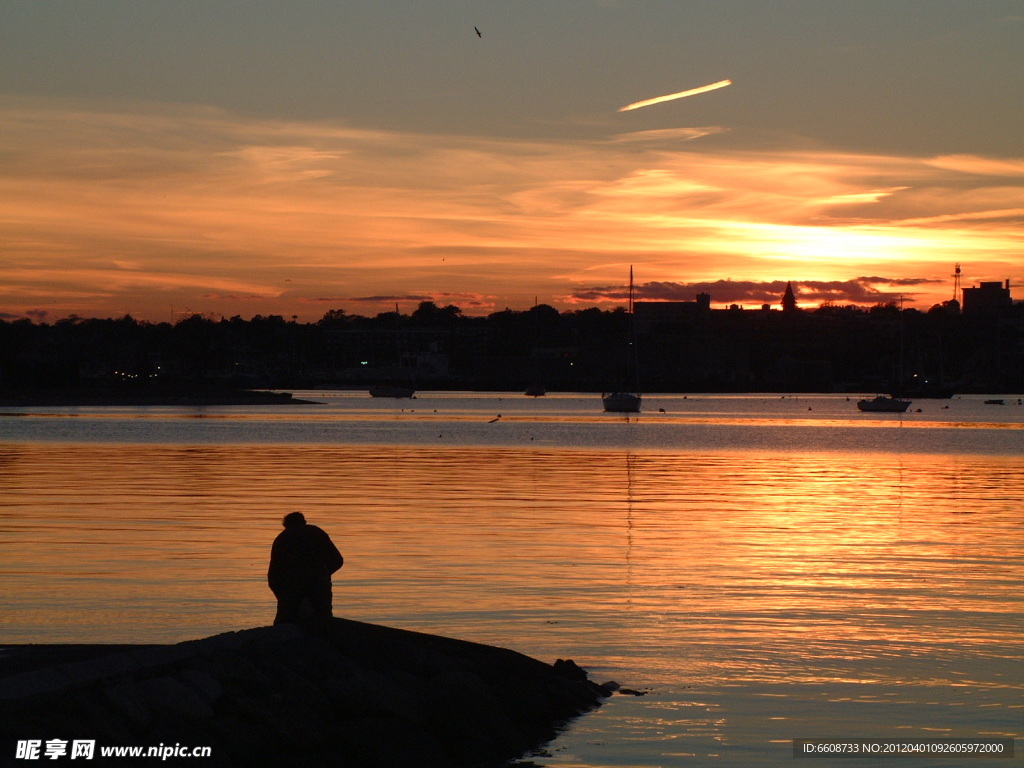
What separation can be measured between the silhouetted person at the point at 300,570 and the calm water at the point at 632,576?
304 centimetres

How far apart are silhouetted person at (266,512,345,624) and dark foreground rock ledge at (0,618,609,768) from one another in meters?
0.57

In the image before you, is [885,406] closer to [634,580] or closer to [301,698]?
[634,580]

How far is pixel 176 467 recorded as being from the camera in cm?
5347

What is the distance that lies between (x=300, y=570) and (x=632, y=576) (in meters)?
11.1

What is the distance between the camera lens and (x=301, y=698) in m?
11.9

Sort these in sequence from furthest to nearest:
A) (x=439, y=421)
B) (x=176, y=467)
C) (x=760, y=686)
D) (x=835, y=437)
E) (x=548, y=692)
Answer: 1. (x=439, y=421)
2. (x=835, y=437)
3. (x=176, y=467)
4. (x=760, y=686)
5. (x=548, y=692)

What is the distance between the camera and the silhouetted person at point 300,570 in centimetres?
1400

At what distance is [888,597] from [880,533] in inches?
398

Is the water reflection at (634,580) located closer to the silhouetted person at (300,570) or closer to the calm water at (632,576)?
the calm water at (632,576)

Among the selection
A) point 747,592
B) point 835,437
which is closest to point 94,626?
point 747,592

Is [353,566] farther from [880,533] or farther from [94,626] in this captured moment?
[880,533]

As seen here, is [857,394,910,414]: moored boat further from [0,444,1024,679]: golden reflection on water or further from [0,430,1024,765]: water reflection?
[0,430,1024,765]: water reflection

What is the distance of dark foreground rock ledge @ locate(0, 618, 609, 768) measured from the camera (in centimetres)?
1068

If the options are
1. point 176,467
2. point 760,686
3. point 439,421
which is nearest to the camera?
point 760,686
